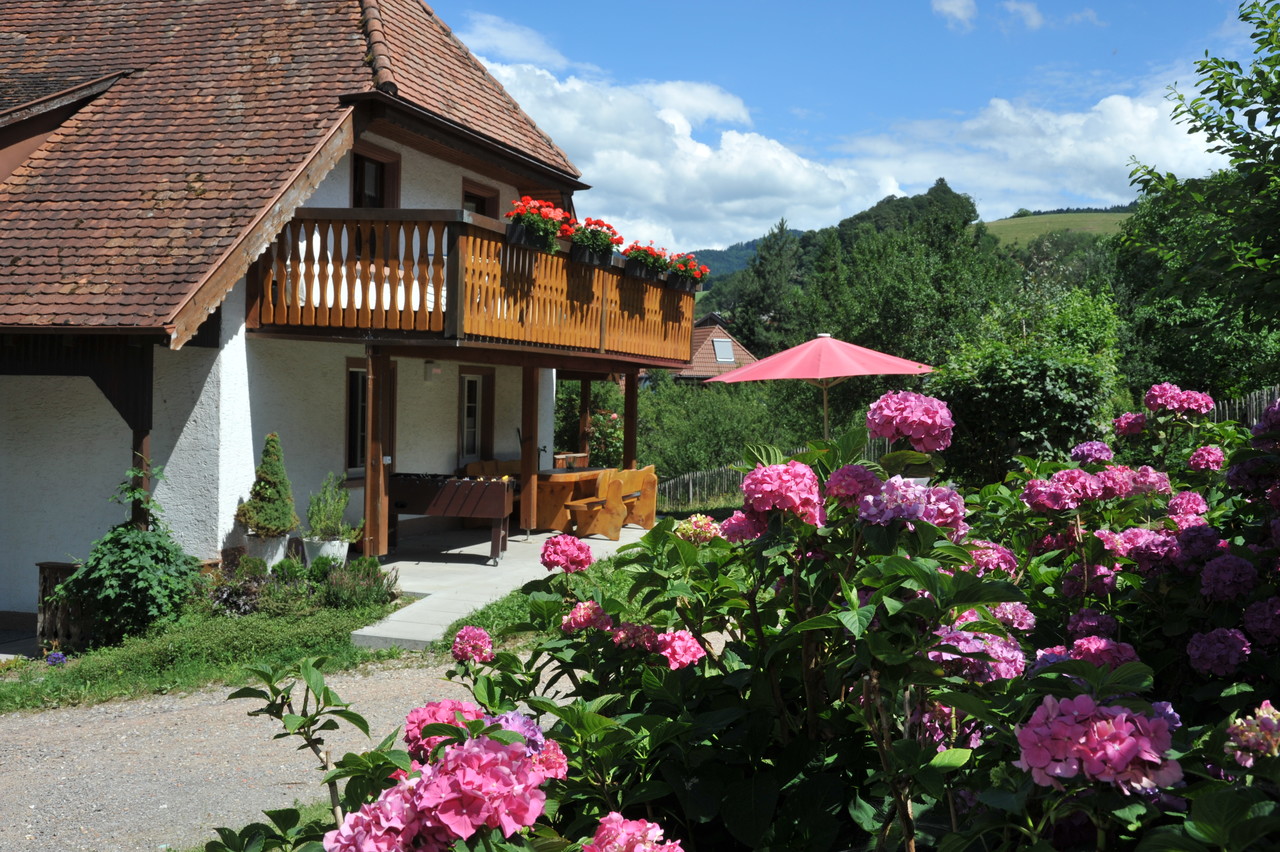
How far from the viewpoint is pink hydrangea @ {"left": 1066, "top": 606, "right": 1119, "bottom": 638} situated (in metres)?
2.98

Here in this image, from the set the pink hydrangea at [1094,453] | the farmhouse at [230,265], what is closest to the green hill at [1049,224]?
the farmhouse at [230,265]

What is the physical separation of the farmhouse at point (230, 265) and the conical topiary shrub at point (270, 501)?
0.19 meters

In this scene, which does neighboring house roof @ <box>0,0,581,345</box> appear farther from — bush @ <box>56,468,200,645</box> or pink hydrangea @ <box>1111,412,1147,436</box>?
pink hydrangea @ <box>1111,412,1147,436</box>

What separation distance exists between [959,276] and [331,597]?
20.3m

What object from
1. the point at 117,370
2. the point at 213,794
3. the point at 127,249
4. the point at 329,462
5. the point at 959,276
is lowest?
the point at 213,794

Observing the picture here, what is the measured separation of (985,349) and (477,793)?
1416 cm

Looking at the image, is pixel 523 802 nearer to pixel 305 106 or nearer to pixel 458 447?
pixel 305 106

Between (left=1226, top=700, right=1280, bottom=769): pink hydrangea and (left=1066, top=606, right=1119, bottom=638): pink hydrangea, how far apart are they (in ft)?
4.02

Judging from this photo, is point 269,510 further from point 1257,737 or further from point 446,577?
point 1257,737

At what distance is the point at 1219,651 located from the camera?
273 centimetres

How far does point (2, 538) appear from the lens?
11.8 m

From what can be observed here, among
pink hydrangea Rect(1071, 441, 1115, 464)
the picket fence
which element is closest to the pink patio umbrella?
pink hydrangea Rect(1071, 441, 1115, 464)

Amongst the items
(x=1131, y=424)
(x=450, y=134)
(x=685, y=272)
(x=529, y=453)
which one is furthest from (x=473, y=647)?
(x=685, y=272)

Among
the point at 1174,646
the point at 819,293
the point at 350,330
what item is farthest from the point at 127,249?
the point at 819,293
